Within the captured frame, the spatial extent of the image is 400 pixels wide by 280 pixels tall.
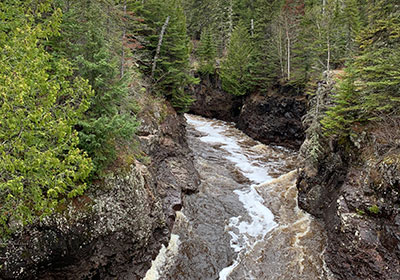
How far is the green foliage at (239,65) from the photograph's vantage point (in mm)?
31703

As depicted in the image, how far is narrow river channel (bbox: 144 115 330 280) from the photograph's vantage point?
Result: 10562mm

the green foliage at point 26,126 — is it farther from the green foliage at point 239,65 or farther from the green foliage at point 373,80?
the green foliage at point 239,65

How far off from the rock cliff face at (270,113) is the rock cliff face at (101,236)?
18.1 meters

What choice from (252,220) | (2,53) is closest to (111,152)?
(2,53)

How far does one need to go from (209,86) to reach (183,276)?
31639mm

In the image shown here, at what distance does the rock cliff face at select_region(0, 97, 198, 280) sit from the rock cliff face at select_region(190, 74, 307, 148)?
713 inches

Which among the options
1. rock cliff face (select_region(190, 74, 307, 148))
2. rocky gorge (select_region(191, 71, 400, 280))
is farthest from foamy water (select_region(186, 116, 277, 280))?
rock cliff face (select_region(190, 74, 307, 148))

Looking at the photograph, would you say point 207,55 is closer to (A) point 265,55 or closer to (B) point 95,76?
(A) point 265,55

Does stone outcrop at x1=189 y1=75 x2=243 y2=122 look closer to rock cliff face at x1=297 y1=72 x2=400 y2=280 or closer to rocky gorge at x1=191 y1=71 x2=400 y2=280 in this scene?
rocky gorge at x1=191 y1=71 x2=400 y2=280

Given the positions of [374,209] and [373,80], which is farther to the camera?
[373,80]

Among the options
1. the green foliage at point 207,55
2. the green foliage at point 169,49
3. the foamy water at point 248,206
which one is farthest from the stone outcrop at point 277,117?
the green foliage at point 169,49

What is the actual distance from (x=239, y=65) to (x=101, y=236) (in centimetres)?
2826

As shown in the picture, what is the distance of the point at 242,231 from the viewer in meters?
13.1

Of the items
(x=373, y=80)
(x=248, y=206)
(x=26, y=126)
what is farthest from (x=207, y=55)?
(x=26, y=126)
